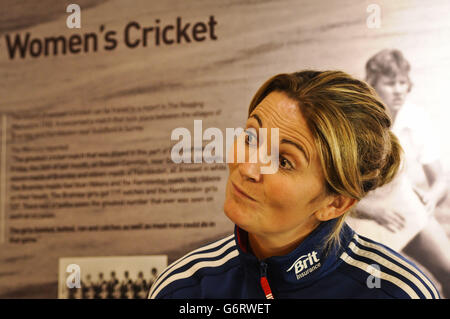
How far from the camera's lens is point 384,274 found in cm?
140

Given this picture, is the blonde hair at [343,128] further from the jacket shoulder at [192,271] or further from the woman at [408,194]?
the jacket shoulder at [192,271]

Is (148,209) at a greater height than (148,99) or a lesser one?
lesser

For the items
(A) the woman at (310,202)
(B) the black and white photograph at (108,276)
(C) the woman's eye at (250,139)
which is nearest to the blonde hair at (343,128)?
(A) the woman at (310,202)

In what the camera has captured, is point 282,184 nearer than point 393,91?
Yes

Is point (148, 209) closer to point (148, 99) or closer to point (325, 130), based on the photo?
point (148, 99)

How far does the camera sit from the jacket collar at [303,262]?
4.47 ft

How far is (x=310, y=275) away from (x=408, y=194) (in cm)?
45

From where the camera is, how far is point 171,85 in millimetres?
1847

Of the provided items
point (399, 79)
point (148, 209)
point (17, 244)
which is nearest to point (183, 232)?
point (148, 209)

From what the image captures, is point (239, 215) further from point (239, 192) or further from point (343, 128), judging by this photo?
point (343, 128)

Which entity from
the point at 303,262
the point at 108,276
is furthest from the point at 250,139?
the point at 108,276

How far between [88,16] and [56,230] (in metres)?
0.77

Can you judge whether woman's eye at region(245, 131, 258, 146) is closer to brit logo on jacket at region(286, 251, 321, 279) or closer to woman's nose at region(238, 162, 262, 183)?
woman's nose at region(238, 162, 262, 183)

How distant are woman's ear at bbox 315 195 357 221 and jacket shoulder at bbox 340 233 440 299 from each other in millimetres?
106
